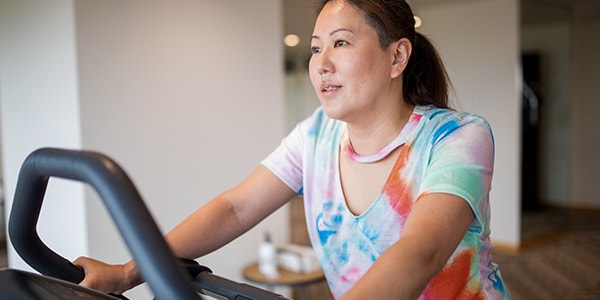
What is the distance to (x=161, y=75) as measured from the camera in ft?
9.91

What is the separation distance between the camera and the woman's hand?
0.92 metres

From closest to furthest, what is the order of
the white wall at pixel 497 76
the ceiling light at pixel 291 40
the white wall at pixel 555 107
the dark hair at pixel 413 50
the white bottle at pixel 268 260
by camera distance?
the dark hair at pixel 413 50 < the white bottle at pixel 268 260 < the white wall at pixel 497 76 < the white wall at pixel 555 107 < the ceiling light at pixel 291 40

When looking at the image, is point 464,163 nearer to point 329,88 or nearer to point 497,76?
point 329,88

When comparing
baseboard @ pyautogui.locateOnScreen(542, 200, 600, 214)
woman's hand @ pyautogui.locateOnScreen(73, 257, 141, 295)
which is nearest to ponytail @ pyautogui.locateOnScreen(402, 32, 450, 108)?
woman's hand @ pyautogui.locateOnScreen(73, 257, 141, 295)

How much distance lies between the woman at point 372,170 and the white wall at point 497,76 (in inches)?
182

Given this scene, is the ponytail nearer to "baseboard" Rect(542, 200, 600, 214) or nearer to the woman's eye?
the woman's eye

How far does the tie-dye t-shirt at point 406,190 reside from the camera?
0.91m

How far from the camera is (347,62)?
3.47 ft

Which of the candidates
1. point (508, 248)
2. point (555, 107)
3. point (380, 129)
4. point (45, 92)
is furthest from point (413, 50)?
point (555, 107)

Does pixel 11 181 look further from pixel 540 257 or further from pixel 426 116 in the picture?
pixel 540 257

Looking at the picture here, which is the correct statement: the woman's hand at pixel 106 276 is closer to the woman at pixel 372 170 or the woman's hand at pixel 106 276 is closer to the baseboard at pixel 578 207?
the woman at pixel 372 170

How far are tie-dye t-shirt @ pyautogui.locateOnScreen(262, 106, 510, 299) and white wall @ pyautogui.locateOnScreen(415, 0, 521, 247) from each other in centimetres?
462

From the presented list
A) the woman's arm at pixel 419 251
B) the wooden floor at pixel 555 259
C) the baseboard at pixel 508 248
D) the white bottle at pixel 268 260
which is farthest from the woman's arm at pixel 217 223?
the baseboard at pixel 508 248

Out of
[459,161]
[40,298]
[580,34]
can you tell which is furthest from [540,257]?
[40,298]
